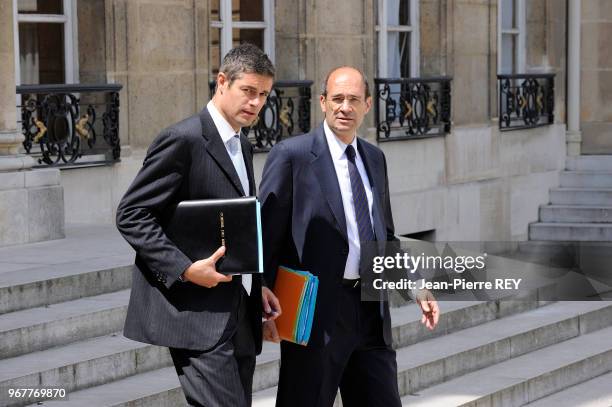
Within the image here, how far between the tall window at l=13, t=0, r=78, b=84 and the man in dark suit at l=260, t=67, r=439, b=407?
5681 mm

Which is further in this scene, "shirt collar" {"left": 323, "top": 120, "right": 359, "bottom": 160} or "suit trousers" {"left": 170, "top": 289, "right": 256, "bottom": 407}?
"shirt collar" {"left": 323, "top": 120, "right": 359, "bottom": 160}

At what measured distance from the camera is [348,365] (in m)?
5.34

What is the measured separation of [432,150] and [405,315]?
5600 millimetres

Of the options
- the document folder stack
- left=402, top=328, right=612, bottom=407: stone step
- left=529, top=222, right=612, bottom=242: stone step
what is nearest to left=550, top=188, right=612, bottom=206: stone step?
left=529, top=222, right=612, bottom=242: stone step

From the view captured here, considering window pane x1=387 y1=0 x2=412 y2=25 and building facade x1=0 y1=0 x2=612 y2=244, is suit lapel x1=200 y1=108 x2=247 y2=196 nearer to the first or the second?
building facade x1=0 y1=0 x2=612 y2=244

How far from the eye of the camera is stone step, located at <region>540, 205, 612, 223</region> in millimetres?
15820

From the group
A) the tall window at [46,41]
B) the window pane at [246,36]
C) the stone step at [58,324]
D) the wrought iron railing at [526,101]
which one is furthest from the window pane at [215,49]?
the stone step at [58,324]

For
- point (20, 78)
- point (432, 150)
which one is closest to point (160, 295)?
point (20, 78)

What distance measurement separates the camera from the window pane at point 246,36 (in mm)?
12656

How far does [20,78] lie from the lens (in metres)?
10.6

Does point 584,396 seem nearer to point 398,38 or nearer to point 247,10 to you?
point 247,10

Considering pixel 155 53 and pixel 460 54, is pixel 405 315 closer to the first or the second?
pixel 155 53

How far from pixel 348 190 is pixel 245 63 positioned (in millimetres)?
744

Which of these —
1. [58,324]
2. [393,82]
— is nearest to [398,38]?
[393,82]
